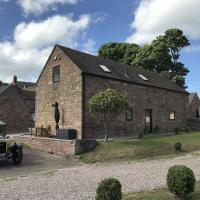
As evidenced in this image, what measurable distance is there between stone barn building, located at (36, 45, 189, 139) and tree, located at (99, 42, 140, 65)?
16631mm

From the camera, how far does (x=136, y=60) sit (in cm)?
5050

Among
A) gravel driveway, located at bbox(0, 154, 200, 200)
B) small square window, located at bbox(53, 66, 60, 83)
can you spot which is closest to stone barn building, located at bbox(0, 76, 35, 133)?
small square window, located at bbox(53, 66, 60, 83)

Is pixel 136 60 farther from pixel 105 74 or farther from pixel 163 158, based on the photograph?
pixel 163 158

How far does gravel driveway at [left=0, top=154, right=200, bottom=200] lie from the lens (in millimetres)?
11266

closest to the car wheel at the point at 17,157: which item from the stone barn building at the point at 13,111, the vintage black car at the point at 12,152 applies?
the vintage black car at the point at 12,152

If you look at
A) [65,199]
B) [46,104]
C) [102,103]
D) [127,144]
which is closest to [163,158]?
[127,144]

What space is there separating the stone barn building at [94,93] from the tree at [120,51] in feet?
54.6

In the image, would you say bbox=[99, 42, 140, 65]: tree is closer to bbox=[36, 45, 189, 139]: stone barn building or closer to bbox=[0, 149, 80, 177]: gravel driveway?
bbox=[36, 45, 189, 139]: stone barn building

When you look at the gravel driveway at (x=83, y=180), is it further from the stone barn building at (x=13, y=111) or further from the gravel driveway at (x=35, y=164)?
the stone barn building at (x=13, y=111)

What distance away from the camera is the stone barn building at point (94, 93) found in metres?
26.6

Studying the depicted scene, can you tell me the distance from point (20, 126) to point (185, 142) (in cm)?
2902

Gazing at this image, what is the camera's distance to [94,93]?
2698 centimetres

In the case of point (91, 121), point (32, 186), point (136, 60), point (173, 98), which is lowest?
point (32, 186)

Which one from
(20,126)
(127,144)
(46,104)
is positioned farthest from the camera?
(20,126)
